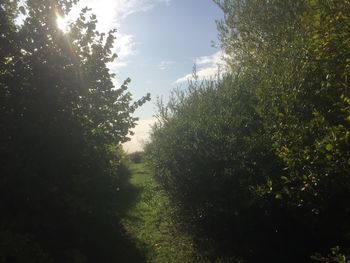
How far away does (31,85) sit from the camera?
31.9ft

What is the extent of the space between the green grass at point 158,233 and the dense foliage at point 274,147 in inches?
35.8

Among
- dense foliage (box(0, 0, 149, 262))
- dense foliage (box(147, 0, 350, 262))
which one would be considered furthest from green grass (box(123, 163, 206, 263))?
dense foliage (box(0, 0, 149, 262))

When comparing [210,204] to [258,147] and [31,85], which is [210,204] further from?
[31,85]

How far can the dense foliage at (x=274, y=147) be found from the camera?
25.4ft

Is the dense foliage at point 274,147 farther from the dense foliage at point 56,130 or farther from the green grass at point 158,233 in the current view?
the dense foliage at point 56,130

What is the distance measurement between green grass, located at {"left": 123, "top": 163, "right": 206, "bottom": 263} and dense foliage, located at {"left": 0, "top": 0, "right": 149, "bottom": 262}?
81.4 inches

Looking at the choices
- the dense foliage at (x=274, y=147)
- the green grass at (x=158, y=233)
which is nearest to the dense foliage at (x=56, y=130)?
the green grass at (x=158, y=233)

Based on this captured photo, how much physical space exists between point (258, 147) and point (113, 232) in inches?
217

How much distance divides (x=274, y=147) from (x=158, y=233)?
312 inches

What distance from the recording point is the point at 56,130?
9531 mm

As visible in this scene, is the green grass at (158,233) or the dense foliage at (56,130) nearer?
the dense foliage at (56,130)

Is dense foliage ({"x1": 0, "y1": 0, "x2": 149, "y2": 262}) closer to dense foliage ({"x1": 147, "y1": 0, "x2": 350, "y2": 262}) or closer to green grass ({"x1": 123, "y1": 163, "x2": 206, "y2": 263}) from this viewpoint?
green grass ({"x1": 123, "y1": 163, "x2": 206, "y2": 263})

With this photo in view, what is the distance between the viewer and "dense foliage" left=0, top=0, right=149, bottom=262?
912 cm

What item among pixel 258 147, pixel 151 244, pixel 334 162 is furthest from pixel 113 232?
pixel 334 162
